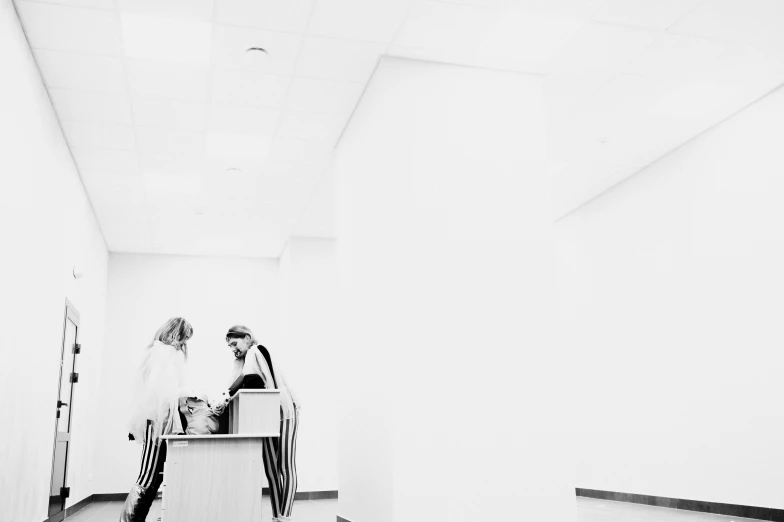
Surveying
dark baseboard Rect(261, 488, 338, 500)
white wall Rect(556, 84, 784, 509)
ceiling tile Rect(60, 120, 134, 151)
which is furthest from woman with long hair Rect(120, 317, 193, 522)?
white wall Rect(556, 84, 784, 509)

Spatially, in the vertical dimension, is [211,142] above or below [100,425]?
above

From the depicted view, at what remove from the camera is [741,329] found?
621cm

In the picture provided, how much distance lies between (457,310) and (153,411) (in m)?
2.16

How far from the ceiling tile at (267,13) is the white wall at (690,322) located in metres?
4.06

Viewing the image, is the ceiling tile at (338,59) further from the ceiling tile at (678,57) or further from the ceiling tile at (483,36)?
the ceiling tile at (678,57)

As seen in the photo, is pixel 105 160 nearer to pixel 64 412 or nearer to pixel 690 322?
pixel 64 412

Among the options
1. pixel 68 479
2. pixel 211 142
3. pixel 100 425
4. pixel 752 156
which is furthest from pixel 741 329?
pixel 100 425

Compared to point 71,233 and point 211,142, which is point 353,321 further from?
point 71,233

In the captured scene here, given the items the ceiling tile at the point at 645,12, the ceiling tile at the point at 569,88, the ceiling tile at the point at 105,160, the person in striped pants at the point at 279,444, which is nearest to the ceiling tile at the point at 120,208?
the ceiling tile at the point at 105,160

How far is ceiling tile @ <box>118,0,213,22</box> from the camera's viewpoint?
4402mm

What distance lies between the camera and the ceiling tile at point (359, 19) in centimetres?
448

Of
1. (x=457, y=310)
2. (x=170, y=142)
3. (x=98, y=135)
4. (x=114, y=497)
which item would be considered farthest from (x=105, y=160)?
(x=114, y=497)

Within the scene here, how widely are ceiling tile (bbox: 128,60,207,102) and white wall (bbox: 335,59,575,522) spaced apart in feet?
4.45

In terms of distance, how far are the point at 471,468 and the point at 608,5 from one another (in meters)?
3.17
